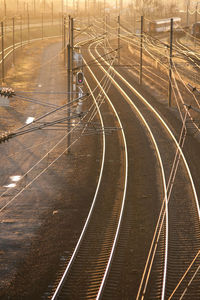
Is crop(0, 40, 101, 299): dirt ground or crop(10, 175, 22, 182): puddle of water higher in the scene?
crop(0, 40, 101, 299): dirt ground

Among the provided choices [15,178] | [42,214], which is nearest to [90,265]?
[42,214]

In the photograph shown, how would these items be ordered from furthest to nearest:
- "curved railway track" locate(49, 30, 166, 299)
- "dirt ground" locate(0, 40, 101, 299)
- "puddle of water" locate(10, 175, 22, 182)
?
"puddle of water" locate(10, 175, 22, 182)
"dirt ground" locate(0, 40, 101, 299)
"curved railway track" locate(49, 30, 166, 299)

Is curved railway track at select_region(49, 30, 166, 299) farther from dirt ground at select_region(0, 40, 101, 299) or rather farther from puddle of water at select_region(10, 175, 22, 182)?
puddle of water at select_region(10, 175, 22, 182)

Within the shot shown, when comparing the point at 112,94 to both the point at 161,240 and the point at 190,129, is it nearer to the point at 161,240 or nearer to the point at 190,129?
the point at 190,129

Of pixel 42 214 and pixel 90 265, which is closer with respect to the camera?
pixel 90 265

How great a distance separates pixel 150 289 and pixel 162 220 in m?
4.39

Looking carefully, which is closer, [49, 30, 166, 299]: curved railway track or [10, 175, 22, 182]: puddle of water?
[49, 30, 166, 299]: curved railway track

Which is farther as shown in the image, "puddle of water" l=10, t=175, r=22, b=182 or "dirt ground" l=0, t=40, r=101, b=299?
"puddle of water" l=10, t=175, r=22, b=182

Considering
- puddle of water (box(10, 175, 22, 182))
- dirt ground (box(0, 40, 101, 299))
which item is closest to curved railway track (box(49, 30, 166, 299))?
dirt ground (box(0, 40, 101, 299))

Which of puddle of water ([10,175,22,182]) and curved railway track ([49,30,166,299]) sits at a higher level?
curved railway track ([49,30,166,299])

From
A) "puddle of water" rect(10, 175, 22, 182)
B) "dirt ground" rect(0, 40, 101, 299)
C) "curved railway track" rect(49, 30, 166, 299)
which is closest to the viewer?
"curved railway track" rect(49, 30, 166, 299)

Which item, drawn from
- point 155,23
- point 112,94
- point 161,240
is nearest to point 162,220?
point 161,240

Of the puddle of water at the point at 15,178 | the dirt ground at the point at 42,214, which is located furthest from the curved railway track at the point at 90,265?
the puddle of water at the point at 15,178

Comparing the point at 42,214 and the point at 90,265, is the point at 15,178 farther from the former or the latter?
the point at 90,265
